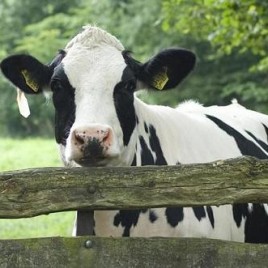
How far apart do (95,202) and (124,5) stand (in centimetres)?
3982

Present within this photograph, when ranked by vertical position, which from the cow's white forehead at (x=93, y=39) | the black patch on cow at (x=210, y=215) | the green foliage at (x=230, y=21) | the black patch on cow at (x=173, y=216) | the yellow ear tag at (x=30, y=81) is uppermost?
the cow's white forehead at (x=93, y=39)

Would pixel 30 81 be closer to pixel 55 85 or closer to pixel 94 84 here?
pixel 55 85

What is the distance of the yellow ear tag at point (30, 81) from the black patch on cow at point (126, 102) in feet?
2.01

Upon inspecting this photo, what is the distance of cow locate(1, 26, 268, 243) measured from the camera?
515 centimetres

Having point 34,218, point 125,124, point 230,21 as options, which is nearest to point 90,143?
point 125,124

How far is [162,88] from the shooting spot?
19.4 feet

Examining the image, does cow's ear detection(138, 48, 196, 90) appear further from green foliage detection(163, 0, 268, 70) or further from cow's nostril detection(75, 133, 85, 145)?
green foliage detection(163, 0, 268, 70)

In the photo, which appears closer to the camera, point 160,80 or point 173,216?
point 173,216

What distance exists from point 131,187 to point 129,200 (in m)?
0.06

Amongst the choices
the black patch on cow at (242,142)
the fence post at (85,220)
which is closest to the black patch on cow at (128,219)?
the fence post at (85,220)

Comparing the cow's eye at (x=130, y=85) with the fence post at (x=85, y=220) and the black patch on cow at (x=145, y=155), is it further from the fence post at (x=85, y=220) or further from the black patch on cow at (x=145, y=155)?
the fence post at (x=85, y=220)

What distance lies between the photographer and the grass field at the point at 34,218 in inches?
572

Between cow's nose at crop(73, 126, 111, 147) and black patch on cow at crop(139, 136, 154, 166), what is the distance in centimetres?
92

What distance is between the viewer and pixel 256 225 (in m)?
6.37
